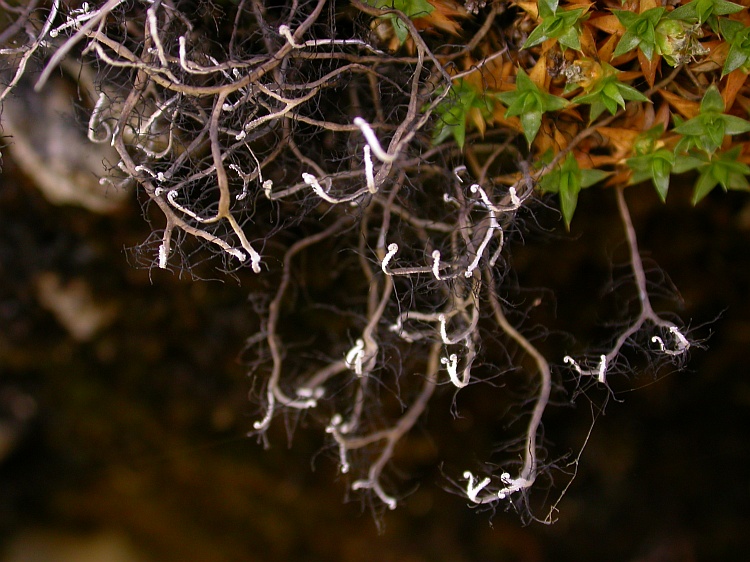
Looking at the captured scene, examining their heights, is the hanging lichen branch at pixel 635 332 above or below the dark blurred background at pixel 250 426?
above

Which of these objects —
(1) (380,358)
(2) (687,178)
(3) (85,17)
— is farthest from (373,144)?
(2) (687,178)

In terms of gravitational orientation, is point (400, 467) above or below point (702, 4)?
below

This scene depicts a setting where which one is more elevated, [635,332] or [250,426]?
[635,332]

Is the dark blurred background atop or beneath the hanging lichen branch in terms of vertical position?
beneath

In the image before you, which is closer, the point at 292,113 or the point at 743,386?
the point at 292,113

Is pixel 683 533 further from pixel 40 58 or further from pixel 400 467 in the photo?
pixel 40 58

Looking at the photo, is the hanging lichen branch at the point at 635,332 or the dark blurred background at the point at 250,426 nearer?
the hanging lichen branch at the point at 635,332

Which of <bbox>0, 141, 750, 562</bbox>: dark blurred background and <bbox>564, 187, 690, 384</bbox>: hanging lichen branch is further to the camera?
<bbox>0, 141, 750, 562</bbox>: dark blurred background

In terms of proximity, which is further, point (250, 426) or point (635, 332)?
point (250, 426)
